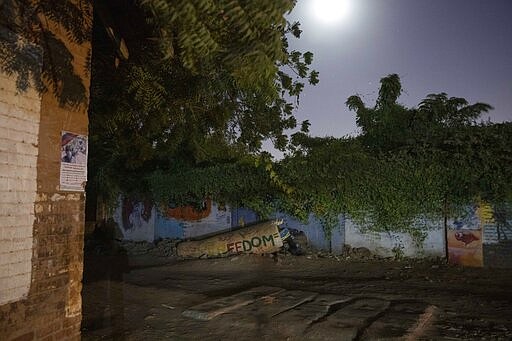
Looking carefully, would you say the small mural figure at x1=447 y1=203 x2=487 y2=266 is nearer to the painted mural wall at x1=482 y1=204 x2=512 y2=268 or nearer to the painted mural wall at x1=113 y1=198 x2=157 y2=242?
the painted mural wall at x1=482 y1=204 x2=512 y2=268

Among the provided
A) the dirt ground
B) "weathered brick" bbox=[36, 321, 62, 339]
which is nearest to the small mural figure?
the dirt ground

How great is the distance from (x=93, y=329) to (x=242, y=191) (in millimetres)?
9634

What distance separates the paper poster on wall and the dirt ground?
2917 millimetres

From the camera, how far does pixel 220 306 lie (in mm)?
6961

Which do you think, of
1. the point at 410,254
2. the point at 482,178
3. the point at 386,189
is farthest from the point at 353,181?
the point at 482,178

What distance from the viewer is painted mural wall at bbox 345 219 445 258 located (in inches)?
476

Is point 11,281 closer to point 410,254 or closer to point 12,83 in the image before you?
point 12,83

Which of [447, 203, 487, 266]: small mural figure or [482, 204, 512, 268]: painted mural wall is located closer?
[482, 204, 512, 268]: painted mural wall

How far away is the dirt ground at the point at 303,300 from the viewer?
5.90 metres

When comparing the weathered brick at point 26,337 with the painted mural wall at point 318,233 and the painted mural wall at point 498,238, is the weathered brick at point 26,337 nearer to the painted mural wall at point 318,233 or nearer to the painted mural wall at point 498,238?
the painted mural wall at point 318,233

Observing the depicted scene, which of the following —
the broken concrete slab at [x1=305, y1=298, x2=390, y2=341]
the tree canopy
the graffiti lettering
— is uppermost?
the tree canopy

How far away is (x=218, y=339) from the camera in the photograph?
572 centimetres

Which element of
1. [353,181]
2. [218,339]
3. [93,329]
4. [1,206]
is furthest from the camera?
[353,181]

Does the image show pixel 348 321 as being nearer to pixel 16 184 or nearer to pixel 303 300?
pixel 303 300
